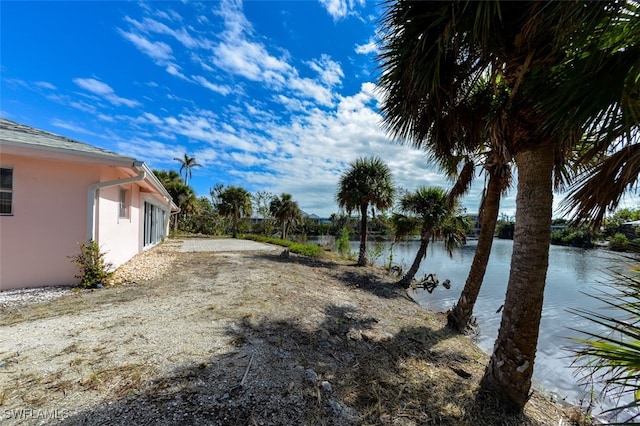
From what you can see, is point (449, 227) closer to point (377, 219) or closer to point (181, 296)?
point (377, 219)

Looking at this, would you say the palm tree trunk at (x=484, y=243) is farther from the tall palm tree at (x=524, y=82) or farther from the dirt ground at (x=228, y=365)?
the tall palm tree at (x=524, y=82)

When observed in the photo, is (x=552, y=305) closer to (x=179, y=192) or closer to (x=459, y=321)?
(x=459, y=321)

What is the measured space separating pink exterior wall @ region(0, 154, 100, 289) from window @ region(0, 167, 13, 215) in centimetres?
8

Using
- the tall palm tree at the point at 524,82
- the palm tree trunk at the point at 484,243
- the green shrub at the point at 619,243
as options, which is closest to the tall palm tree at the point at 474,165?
the palm tree trunk at the point at 484,243

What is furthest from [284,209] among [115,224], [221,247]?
[115,224]

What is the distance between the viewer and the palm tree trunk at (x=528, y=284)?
9.53 ft

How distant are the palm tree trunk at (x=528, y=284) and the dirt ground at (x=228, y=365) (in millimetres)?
318

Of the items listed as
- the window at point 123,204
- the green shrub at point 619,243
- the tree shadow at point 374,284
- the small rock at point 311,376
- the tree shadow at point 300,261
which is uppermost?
the window at point 123,204

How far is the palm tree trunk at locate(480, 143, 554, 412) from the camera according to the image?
2.90 meters

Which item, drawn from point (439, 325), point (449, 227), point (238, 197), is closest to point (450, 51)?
point (439, 325)

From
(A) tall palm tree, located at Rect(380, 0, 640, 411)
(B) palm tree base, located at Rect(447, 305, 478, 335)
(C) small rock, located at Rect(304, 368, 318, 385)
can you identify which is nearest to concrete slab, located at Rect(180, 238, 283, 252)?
(B) palm tree base, located at Rect(447, 305, 478, 335)

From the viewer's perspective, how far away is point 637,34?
7.03 ft

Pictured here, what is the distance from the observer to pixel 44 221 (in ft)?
17.3

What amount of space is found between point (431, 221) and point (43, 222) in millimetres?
10171
